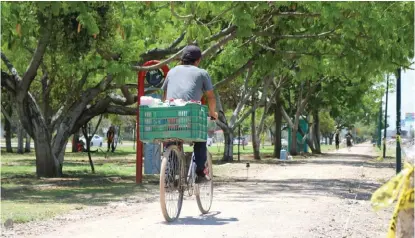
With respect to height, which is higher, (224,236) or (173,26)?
(173,26)

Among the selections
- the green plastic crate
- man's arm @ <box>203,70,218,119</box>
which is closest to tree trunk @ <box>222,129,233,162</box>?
man's arm @ <box>203,70,218,119</box>

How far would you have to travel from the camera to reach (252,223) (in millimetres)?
8070

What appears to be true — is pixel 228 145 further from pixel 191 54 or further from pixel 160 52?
pixel 191 54

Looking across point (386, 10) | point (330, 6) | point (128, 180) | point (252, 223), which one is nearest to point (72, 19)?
point (128, 180)

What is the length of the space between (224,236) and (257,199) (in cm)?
468

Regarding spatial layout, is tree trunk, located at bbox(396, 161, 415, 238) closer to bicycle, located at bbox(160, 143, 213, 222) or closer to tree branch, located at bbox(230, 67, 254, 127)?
bicycle, located at bbox(160, 143, 213, 222)

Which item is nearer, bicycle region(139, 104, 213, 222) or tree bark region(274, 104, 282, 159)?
bicycle region(139, 104, 213, 222)

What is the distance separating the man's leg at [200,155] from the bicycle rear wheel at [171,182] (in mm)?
200

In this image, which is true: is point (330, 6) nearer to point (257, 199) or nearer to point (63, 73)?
point (257, 199)

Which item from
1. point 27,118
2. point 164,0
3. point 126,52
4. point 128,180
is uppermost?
point 164,0

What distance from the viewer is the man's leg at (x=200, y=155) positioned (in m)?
8.34

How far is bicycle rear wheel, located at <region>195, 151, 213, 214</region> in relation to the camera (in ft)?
28.5

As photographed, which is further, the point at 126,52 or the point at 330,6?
the point at 126,52

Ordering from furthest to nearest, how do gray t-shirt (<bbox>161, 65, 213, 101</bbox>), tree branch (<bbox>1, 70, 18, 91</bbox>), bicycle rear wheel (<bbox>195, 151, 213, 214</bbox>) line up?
tree branch (<bbox>1, 70, 18, 91</bbox>) → bicycle rear wheel (<bbox>195, 151, 213, 214</bbox>) → gray t-shirt (<bbox>161, 65, 213, 101</bbox>)
